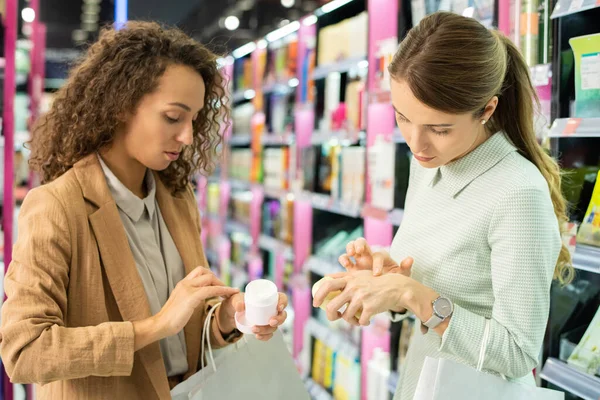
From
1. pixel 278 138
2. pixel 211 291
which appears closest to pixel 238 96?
pixel 278 138

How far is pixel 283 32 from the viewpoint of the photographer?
4539 mm

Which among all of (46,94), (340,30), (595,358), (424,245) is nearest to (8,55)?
(46,94)

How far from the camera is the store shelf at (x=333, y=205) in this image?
302cm

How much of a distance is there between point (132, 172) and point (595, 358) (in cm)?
149

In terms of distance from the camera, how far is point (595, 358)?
1.81 meters

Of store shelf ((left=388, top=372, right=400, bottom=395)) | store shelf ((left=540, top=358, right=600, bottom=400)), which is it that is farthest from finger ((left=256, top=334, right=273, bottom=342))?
store shelf ((left=388, top=372, right=400, bottom=395))

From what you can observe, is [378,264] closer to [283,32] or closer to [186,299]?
[186,299]

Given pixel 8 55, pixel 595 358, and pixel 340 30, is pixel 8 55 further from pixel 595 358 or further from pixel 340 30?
pixel 595 358

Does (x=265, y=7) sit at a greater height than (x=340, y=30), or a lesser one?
greater

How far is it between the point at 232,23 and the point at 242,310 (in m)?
4.28

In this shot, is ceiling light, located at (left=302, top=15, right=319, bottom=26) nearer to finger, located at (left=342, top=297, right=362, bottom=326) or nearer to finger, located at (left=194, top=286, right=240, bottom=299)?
finger, located at (left=194, top=286, right=240, bottom=299)

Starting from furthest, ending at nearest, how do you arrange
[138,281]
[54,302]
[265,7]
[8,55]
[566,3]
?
[265,7] < [8,55] < [566,3] < [138,281] < [54,302]

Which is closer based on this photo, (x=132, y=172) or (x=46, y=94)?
(x=132, y=172)

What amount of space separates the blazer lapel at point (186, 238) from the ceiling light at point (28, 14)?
199 cm
